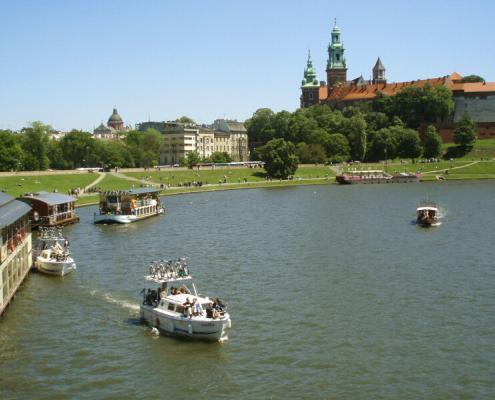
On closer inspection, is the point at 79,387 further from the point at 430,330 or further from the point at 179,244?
the point at 179,244

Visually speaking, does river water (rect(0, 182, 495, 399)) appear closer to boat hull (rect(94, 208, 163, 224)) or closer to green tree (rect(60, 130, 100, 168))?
boat hull (rect(94, 208, 163, 224))

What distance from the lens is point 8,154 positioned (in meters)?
145

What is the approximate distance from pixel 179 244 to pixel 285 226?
58.2 feet

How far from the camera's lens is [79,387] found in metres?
31.7

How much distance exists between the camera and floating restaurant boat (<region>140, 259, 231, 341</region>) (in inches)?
1452

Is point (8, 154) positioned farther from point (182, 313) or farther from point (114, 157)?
point (182, 313)

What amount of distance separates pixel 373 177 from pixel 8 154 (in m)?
82.2

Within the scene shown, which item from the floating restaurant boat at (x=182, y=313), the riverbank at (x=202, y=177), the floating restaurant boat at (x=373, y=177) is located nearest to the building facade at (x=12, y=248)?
the floating restaurant boat at (x=182, y=313)

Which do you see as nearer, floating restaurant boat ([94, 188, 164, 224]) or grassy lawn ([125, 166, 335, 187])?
floating restaurant boat ([94, 188, 164, 224])

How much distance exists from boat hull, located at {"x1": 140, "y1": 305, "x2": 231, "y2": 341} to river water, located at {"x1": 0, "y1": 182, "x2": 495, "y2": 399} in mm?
525

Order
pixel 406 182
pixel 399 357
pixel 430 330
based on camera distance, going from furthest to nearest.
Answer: pixel 406 182
pixel 430 330
pixel 399 357

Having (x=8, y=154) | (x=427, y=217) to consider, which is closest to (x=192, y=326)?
(x=427, y=217)

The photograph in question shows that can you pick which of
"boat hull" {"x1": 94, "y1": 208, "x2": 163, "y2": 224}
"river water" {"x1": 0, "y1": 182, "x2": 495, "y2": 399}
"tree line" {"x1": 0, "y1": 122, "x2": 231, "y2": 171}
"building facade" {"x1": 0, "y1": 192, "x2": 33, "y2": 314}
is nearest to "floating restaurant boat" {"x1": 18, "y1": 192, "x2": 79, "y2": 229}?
"boat hull" {"x1": 94, "y1": 208, "x2": 163, "y2": 224}

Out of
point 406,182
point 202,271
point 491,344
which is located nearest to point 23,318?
point 202,271
